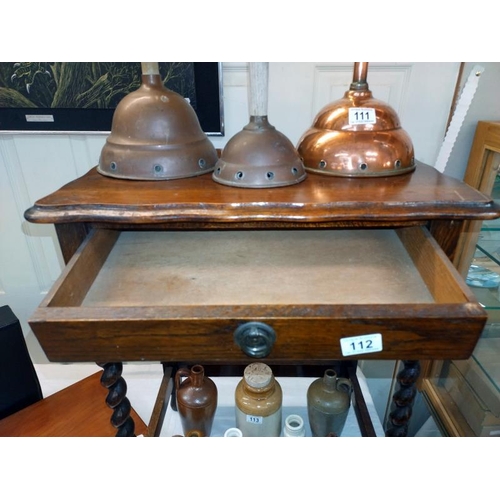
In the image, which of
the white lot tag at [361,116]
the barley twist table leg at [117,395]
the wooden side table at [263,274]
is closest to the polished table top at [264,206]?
the wooden side table at [263,274]

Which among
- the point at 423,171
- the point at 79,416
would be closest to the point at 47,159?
the point at 79,416

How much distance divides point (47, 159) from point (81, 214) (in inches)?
24.3

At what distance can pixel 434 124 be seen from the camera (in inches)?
41.3

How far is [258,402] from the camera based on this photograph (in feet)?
2.98

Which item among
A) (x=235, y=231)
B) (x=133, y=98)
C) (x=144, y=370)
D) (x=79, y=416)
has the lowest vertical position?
(x=144, y=370)

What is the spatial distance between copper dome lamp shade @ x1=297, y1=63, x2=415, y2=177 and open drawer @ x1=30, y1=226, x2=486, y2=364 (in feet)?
0.44

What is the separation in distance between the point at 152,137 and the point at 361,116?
0.36 meters

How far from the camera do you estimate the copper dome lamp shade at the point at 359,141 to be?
28.1 inches

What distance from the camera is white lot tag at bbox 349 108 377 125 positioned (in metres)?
0.72

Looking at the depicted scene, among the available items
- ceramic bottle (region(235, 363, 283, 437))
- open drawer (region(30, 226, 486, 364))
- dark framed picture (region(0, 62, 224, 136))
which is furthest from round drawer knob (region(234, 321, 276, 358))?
dark framed picture (region(0, 62, 224, 136))

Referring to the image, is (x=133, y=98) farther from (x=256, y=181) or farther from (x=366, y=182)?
(x=366, y=182)

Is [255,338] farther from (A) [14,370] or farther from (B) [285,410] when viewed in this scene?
(A) [14,370]

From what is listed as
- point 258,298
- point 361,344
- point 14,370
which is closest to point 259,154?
point 258,298

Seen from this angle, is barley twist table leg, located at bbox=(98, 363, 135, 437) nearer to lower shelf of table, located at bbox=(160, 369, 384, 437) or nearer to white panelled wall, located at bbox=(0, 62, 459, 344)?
lower shelf of table, located at bbox=(160, 369, 384, 437)
